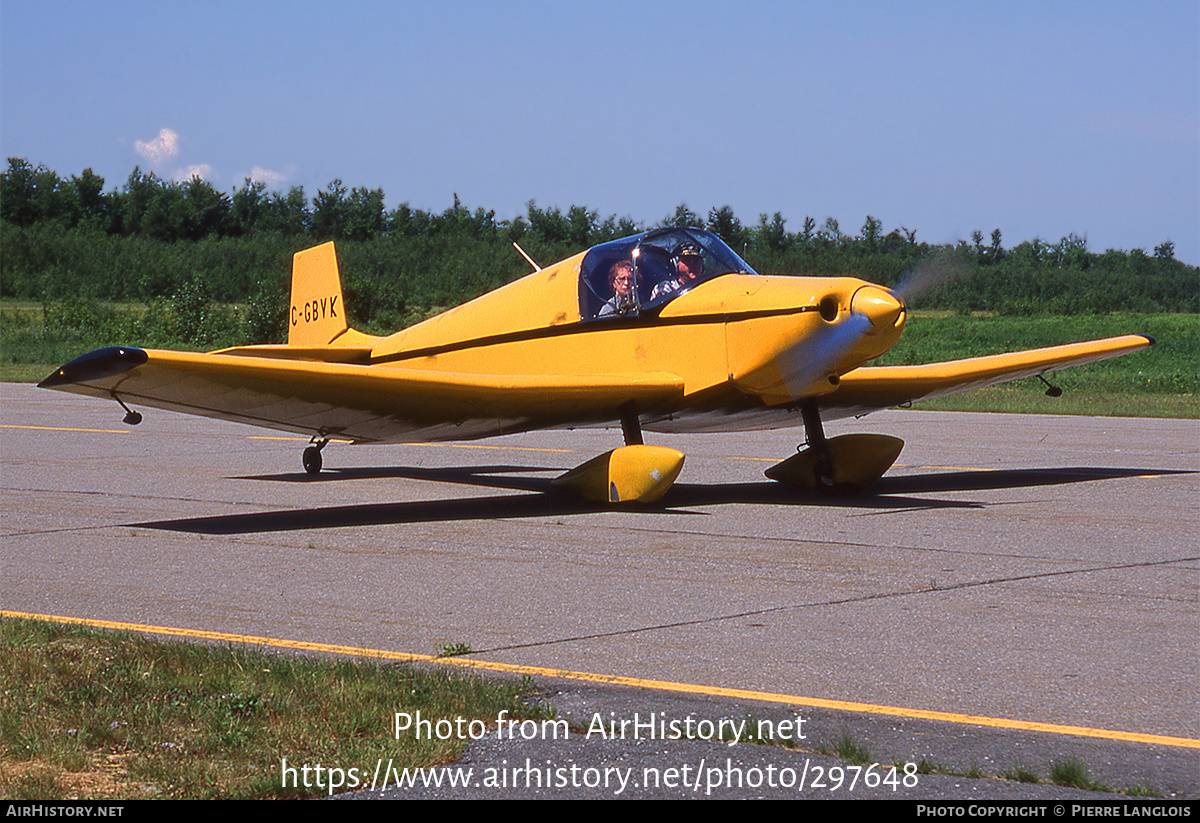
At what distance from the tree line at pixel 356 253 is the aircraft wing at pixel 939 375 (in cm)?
3578

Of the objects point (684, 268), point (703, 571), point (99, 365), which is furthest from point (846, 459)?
point (99, 365)

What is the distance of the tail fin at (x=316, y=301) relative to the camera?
46.1ft

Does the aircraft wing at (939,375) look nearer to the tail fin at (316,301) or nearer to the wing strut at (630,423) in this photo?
the wing strut at (630,423)

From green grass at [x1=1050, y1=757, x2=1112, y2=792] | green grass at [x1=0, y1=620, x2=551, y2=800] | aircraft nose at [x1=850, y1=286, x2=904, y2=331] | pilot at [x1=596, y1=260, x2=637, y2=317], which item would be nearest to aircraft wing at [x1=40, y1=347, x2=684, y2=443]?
pilot at [x1=596, y1=260, x2=637, y2=317]

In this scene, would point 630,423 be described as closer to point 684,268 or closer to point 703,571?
point 684,268

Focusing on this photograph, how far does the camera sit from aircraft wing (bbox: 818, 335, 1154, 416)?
11602 millimetres

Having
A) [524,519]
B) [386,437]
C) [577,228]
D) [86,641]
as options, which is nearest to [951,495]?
[524,519]

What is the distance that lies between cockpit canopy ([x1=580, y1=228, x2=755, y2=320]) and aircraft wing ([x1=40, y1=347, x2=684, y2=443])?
651 millimetres

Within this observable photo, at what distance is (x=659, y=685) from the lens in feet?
15.7

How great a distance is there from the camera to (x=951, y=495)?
11.1 metres

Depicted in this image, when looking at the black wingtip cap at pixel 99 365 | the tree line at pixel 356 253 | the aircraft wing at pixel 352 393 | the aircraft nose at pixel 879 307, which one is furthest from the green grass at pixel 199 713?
the tree line at pixel 356 253

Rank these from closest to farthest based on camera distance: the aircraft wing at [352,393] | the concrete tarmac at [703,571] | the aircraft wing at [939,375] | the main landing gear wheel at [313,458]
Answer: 1. the concrete tarmac at [703,571]
2. the aircraft wing at [352,393]
3. the aircraft wing at [939,375]
4. the main landing gear wheel at [313,458]

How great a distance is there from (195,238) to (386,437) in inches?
3022
